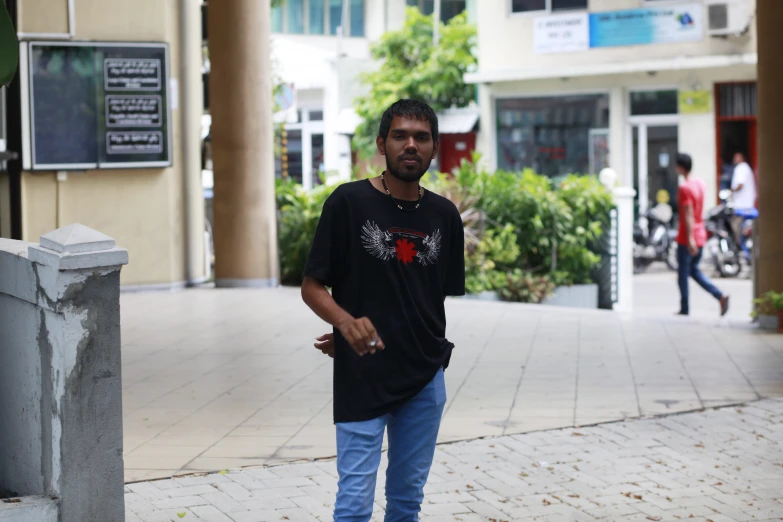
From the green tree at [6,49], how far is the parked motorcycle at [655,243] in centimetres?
1699

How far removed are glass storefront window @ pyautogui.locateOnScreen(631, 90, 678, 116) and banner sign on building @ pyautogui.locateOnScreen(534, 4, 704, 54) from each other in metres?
1.04

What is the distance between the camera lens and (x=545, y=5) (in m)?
25.5

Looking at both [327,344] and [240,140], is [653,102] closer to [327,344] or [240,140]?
[240,140]

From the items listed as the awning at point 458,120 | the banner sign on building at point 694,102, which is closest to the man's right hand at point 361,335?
the banner sign on building at point 694,102

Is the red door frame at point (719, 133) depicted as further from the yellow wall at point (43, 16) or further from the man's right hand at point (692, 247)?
the yellow wall at point (43, 16)

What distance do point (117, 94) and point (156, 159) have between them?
822 mm

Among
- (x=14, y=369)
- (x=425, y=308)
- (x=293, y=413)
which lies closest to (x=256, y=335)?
(x=293, y=413)

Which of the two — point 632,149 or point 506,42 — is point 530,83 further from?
point 632,149

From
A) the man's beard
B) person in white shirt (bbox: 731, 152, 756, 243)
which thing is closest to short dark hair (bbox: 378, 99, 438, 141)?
the man's beard

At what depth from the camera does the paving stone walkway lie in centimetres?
534

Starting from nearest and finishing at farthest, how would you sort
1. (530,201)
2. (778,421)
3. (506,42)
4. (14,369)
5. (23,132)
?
(14,369), (778,421), (23,132), (530,201), (506,42)

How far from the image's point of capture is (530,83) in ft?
85.6

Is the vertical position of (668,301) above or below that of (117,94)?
below

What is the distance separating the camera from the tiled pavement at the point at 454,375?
6.78 meters
